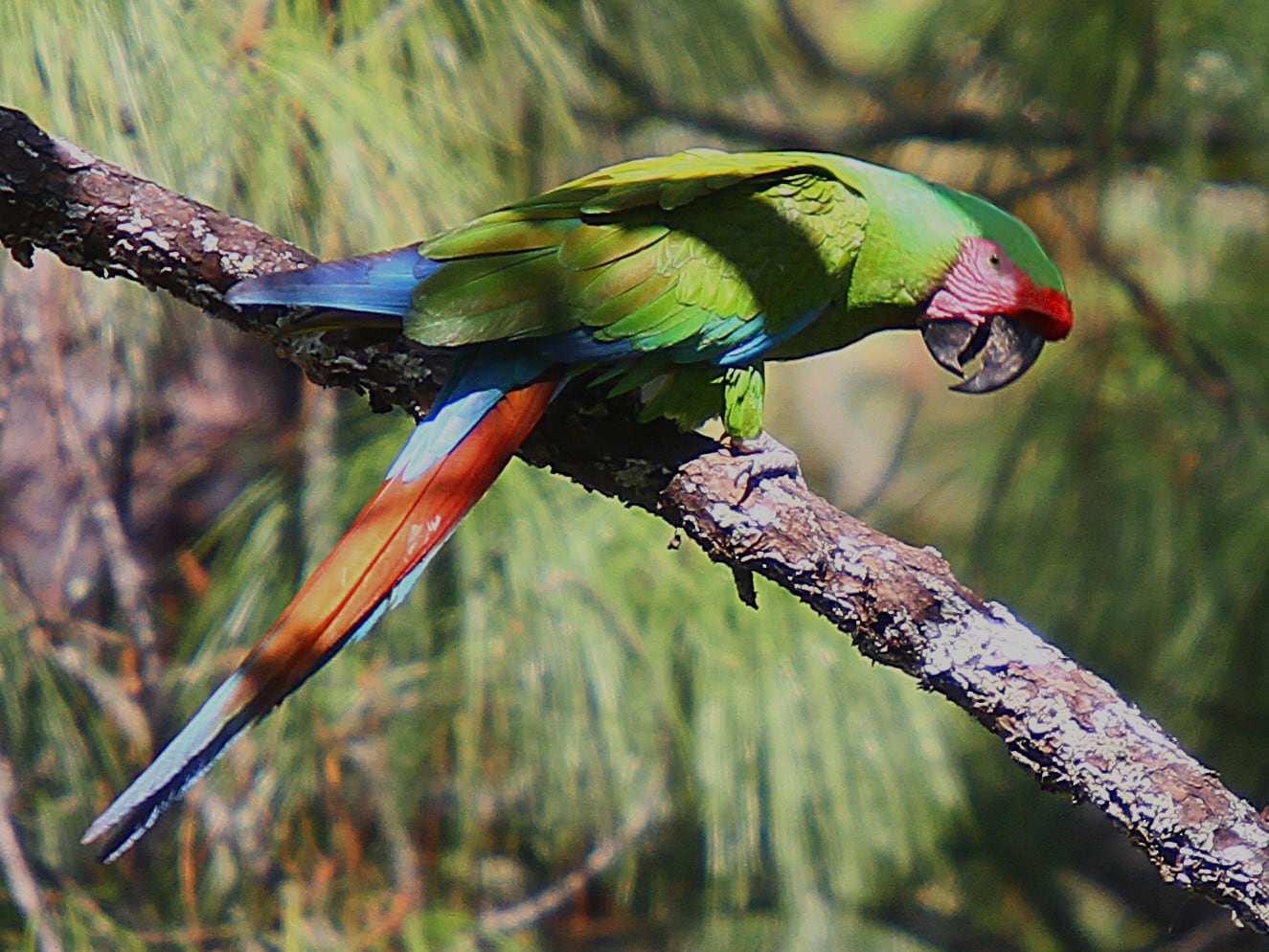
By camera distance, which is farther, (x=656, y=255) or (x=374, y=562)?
(x=656, y=255)

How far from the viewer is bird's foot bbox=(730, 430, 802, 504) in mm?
1207

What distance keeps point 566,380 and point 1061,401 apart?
3.57ft

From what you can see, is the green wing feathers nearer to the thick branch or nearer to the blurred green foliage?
the thick branch

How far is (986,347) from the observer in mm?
1603

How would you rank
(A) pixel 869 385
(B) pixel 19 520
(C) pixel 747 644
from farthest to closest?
1. (A) pixel 869 385
2. (B) pixel 19 520
3. (C) pixel 747 644

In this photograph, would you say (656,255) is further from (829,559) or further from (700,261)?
(829,559)

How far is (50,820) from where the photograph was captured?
155cm

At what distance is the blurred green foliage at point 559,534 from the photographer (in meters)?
1.52

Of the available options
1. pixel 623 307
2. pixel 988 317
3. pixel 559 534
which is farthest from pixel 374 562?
pixel 988 317

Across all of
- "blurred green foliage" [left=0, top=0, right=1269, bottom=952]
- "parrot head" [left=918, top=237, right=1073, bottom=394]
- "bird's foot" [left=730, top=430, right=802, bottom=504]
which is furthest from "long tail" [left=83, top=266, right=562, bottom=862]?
"parrot head" [left=918, top=237, right=1073, bottom=394]

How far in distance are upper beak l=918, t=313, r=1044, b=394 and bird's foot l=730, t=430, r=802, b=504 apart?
1.06 ft

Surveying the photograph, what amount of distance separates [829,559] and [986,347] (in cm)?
55

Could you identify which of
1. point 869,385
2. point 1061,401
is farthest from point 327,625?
point 869,385

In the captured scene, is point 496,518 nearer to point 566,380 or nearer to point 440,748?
point 440,748
